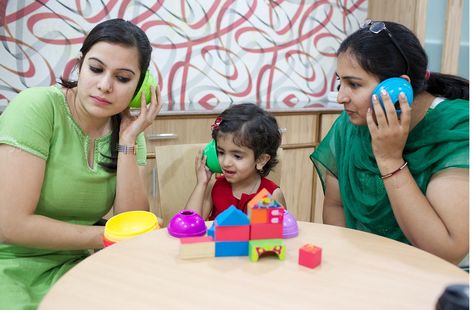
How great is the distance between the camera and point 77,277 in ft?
2.85

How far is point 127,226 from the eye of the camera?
1181 mm

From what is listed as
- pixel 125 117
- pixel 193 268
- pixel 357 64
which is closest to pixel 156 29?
pixel 125 117

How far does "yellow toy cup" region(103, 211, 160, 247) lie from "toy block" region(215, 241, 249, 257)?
0.26 m

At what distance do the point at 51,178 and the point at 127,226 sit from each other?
337 mm

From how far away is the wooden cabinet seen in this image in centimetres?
231

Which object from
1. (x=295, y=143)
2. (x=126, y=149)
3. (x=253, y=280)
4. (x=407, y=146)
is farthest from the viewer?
(x=295, y=143)

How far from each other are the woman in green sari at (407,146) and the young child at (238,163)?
42cm

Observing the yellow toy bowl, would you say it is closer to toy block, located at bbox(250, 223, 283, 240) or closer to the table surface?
the table surface

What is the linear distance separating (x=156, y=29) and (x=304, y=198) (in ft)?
4.51

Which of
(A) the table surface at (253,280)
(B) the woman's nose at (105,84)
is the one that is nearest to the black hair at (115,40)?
(B) the woman's nose at (105,84)

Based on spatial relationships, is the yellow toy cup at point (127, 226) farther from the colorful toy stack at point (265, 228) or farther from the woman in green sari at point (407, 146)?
the woman in green sari at point (407, 146)

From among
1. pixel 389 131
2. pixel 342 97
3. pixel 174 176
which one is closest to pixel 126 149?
pixel 174 176

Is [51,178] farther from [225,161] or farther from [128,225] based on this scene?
[225,161]

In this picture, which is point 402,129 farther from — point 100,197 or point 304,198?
point 304,198
